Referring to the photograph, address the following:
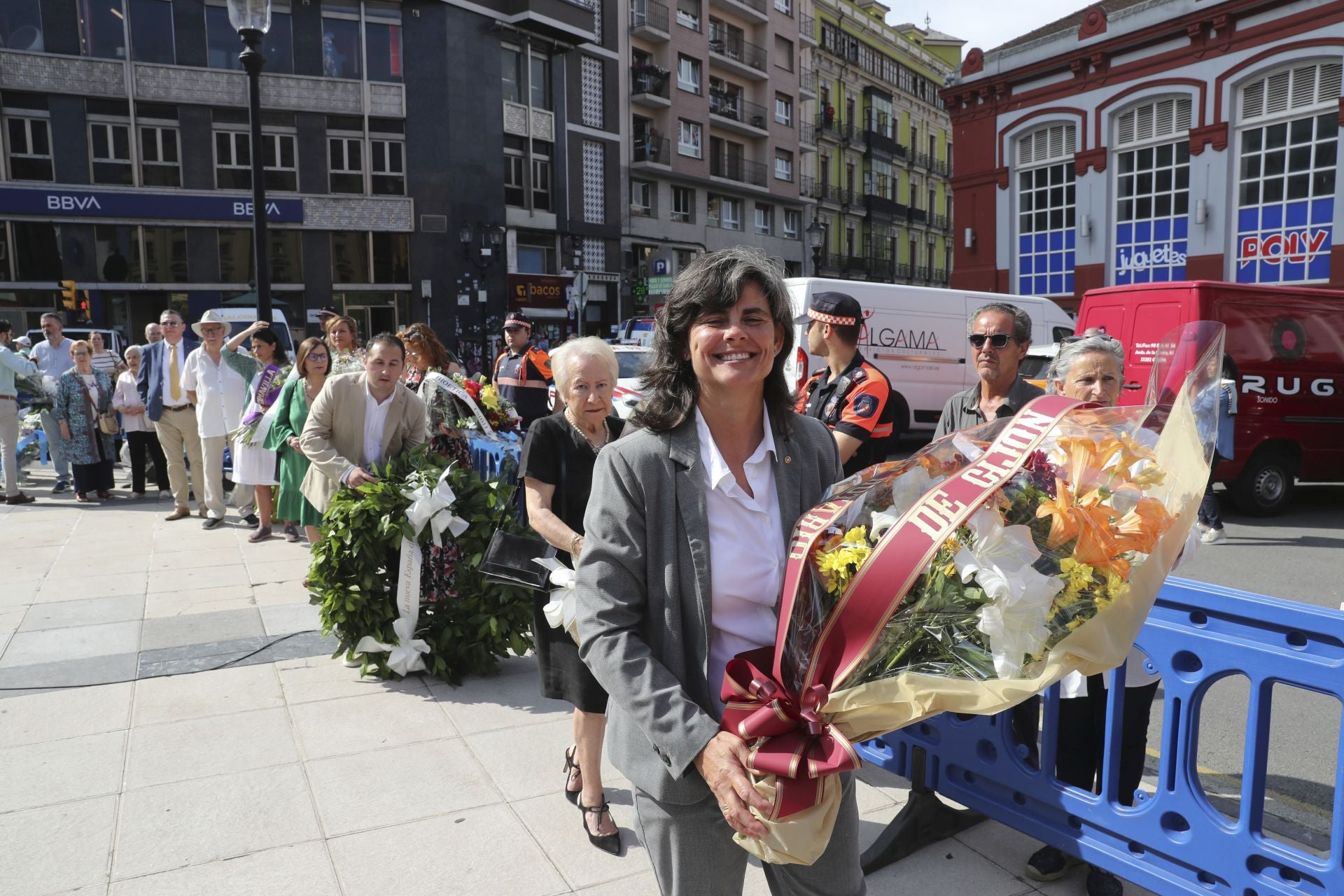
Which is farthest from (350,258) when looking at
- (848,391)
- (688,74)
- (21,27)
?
(848,391)

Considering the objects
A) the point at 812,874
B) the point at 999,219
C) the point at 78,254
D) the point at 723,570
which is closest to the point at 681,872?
the point at 812,874

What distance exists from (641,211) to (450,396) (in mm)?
33317

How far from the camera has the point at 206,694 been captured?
452 cm

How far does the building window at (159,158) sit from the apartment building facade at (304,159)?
47 mm

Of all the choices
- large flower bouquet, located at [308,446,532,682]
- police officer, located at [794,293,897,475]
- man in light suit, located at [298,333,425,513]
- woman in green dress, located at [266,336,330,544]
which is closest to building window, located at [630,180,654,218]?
woman in green dress, located at [266,336,330,544]

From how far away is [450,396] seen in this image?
5711 millimetres

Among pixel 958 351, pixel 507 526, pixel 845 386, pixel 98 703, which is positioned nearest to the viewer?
pixel 845 386

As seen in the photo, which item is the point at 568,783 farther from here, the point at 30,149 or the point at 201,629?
the point at 30,149

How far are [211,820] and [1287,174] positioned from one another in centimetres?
2441

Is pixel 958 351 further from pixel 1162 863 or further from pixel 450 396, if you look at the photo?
pixel 1162 863

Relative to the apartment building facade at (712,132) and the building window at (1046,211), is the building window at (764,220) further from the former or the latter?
the building window at (1046,211)

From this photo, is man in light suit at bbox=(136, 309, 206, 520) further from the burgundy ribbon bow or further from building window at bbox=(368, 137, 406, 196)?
building window at bbox=(368, 137, 406, 196)

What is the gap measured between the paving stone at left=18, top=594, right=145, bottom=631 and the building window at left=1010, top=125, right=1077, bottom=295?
2426 cm

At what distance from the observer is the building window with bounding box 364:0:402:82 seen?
1176 inches
